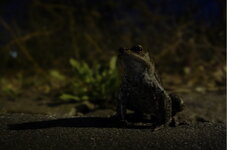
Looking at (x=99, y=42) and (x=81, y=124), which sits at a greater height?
(x=99, y=42)

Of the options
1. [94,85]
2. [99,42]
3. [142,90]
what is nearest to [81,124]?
[142,90]

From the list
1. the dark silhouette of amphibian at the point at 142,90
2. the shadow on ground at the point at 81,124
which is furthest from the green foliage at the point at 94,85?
the dark silhouette of amphibian at the point at 142,90

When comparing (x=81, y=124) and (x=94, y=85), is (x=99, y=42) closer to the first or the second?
(x=94, y=85)

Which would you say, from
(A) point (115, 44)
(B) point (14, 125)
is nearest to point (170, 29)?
(A) point (115, 44)

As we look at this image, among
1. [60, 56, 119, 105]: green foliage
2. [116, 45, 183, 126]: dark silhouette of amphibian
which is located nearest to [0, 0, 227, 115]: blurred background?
[60, 56, 119, 105]: green foliage

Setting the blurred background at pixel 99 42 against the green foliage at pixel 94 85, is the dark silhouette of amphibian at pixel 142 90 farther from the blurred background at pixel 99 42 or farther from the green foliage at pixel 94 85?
the blurred background at pixel 99 42

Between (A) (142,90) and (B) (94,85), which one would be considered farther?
(B) (94,85)
